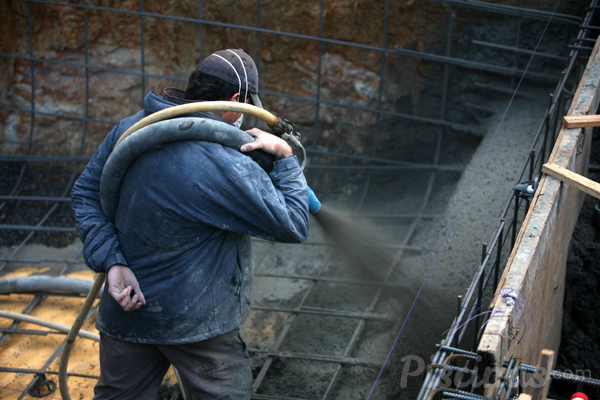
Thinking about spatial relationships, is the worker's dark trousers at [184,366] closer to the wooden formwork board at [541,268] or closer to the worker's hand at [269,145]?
the worker's hand at [269,145]

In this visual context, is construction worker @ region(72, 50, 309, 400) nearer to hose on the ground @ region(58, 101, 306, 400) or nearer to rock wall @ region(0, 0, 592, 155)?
Answer: hose on the ground @ region(58, 101, 306, 400)

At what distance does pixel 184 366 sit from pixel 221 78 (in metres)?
1.11

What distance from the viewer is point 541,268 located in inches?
85.3

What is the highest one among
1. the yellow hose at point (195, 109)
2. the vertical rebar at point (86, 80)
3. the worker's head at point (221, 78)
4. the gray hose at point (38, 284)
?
the vertical rebar at point (86, 80)

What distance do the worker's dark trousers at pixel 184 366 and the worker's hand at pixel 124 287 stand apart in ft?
0.80

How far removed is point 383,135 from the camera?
478 cm

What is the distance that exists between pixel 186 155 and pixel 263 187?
0.28 m

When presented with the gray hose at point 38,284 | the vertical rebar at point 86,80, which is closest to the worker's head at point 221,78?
the gray hose at point 38,284

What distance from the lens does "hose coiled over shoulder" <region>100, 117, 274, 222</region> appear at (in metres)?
1.75

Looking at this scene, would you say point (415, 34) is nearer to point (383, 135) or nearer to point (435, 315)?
point (383, 135)

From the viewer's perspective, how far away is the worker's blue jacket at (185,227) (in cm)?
178

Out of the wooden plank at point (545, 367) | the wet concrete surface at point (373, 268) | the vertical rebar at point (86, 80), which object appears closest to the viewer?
the wooden plank at point (545, 367)

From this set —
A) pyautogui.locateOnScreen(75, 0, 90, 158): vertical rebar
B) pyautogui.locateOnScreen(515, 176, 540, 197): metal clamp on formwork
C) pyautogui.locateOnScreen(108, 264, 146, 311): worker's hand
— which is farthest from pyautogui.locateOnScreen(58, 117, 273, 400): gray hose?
pyautogui.locateOnScreen(75, 0, 90, 158): vertical rebar

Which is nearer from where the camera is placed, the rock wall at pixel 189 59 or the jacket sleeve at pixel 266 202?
the jacket sleeve at pixel 266 202
